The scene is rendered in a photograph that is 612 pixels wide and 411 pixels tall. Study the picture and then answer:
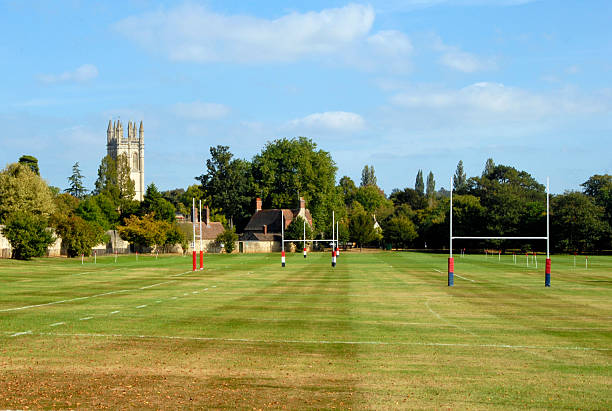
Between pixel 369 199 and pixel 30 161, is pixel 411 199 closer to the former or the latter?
pixel 369 199

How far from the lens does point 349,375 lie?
10.6 metres

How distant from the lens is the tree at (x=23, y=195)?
80812mm

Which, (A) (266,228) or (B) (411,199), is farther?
(B) (411,199)

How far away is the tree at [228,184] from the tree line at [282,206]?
211 millimetres

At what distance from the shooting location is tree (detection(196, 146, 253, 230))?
133 metres

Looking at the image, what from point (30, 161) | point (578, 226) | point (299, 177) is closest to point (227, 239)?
point (299, 177)

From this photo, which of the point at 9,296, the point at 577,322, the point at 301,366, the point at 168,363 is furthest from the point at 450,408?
the point at 9,296

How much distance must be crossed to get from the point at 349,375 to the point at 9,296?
1795 cm

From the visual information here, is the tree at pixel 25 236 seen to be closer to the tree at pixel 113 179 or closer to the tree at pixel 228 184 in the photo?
the tree at pixel 228 184

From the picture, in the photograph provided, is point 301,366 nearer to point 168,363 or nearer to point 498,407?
point 168,363

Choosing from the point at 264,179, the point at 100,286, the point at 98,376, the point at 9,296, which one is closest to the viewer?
the point at 98,376

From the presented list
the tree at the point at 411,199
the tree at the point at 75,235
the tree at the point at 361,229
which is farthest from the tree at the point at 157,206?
the tree at the point at 411,199

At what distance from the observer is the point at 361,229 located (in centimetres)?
12675

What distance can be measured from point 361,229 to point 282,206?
1754 centimetres
